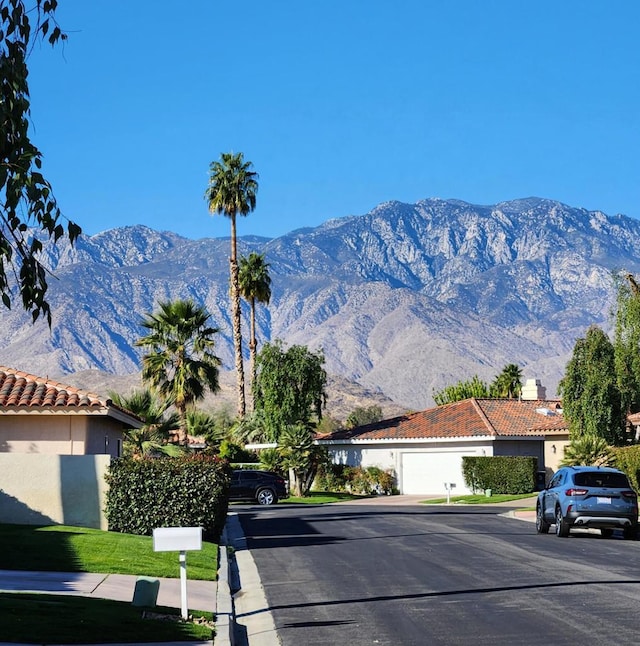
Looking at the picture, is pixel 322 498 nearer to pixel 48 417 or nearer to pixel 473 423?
pixel 473 423

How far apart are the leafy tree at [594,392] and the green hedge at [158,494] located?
97.9 feet

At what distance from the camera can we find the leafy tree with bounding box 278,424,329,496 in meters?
58.2

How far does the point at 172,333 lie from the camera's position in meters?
57.7

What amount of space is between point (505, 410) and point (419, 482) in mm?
6949

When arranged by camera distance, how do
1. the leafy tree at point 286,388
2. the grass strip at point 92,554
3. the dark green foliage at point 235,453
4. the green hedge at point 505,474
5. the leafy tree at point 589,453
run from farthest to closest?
1. the leafy tree at point 286,388
2. the dark green foliage at point 235,453
3. the green hedge at point 505,474
4. the leafy tree at point 589,453
5. the grass strip at point 92,554

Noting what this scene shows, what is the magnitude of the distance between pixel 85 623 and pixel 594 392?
136ft

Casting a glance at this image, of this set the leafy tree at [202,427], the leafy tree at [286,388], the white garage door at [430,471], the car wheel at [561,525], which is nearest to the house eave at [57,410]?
the car wheel at [561,525]

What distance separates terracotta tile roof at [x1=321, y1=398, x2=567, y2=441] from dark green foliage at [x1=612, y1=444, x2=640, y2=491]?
13.5 metres

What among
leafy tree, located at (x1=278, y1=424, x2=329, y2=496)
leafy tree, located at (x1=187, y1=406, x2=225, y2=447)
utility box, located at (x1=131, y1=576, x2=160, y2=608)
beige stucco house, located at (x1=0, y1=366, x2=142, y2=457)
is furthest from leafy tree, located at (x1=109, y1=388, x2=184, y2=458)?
utility box, located at (x1=131, y1=576, x2=160, y2=608)

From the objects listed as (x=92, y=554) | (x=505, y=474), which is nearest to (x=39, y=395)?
(x=92, y=554)

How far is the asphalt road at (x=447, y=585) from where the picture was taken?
491 inches

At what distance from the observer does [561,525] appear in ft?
91.0

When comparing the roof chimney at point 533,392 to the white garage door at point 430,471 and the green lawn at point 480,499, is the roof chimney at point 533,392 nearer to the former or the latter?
the white garage door at point 430,471

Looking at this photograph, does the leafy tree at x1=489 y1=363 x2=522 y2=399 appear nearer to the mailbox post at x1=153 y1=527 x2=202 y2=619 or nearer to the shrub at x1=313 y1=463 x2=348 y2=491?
the shrub at x1=313 y1=463 x2=348 y2=491
